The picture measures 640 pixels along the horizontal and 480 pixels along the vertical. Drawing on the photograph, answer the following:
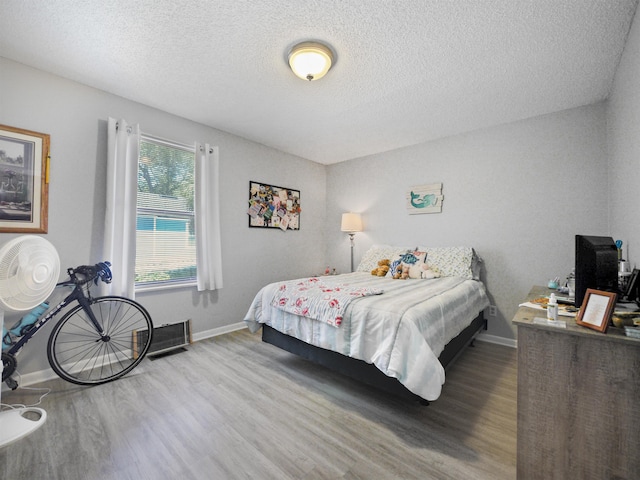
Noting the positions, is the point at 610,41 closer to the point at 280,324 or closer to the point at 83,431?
the point at 280,324

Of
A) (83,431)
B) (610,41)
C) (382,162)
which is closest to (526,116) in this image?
(610,41)

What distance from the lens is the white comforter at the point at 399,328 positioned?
1.61 meters

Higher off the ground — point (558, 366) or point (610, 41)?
point (610, 41)

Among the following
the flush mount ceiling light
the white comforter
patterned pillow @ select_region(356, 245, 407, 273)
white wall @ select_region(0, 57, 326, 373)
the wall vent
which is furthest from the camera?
patterned pillow @ select_region(356, 245, 407, 273)

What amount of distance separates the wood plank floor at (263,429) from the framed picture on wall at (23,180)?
4.27ft

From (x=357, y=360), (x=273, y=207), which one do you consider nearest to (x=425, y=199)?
(x=273, y=207)

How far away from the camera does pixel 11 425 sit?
158 centimetres

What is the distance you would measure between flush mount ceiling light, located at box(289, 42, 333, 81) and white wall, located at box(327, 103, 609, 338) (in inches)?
89.0

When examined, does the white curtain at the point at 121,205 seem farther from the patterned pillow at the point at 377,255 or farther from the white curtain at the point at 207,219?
the patterned pillow at the point at 377,255

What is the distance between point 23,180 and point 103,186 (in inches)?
20.2

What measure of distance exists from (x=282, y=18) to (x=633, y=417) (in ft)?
8.47

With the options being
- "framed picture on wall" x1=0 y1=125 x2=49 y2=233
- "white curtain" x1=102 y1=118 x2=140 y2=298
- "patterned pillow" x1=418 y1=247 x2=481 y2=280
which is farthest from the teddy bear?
"framed picture on wall" x1=0 y1=125 x2=49 y2=233

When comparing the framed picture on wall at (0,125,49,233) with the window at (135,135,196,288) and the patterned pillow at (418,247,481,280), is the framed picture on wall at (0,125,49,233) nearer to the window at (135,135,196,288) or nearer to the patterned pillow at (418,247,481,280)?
the window at (135,135,196,288)

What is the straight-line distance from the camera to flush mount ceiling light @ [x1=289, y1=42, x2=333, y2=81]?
1.89m
